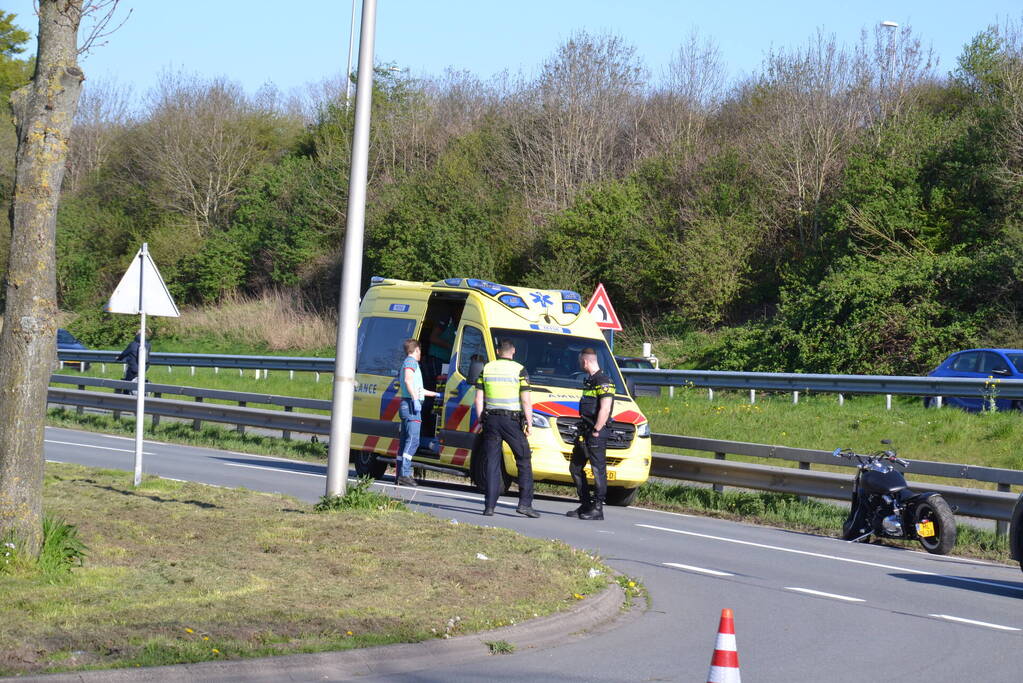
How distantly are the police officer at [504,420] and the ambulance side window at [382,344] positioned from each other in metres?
3.99

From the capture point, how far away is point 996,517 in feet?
42.5

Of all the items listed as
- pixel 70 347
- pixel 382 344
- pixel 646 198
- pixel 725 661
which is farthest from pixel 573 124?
pixel 725 661

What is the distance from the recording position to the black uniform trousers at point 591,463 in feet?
45.5

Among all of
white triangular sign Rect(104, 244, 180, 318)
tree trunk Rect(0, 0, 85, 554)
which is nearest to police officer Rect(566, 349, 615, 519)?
white triangular sign Rect(104, 244, 180, 318)

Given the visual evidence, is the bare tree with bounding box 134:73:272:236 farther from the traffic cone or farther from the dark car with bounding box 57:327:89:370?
the traffic cone

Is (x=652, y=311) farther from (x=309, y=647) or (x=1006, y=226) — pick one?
(x=309, y=647)

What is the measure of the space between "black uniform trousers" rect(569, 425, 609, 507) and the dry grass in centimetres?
3555

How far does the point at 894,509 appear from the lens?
13.0 m

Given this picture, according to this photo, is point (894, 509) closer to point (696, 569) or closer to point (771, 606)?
point (696, 569)

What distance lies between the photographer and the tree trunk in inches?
342

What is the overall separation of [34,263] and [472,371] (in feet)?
22.4

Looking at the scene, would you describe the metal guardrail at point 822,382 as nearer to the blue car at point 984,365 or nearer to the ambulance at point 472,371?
the blue car at point 984,365

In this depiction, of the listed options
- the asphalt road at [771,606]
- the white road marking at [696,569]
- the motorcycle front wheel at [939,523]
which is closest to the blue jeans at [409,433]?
the asphalt road at [771,606]

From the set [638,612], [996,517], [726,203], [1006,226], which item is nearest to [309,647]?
[638,612]
